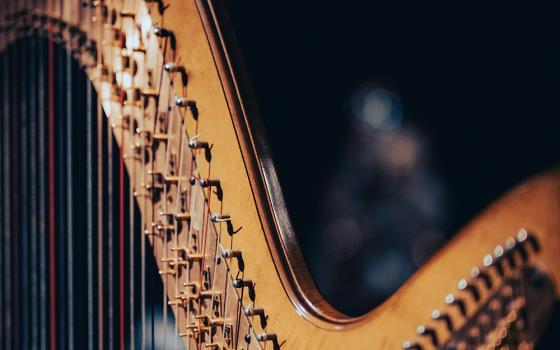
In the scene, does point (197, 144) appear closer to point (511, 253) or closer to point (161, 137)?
point (161, 137)

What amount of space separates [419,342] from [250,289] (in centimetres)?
24

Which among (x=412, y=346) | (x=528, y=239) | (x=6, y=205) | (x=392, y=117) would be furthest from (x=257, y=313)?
(x=392, y=117)

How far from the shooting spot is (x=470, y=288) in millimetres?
523

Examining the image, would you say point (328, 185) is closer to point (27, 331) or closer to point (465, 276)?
point (27, 331)

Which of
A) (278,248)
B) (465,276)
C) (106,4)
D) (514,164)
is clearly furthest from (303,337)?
(514,164)

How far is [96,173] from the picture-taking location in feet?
3.96

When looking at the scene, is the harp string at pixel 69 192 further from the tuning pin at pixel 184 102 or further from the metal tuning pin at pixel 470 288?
the metal tuning pin at pixel 470 288

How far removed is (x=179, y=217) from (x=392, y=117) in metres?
1.86

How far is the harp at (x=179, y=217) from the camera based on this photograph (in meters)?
0.52

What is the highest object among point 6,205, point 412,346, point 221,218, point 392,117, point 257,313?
point 392,117

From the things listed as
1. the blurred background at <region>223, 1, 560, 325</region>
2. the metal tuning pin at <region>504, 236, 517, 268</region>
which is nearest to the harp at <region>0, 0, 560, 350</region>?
the metal tuning pin at <region>504, 236, 517, 268</region>

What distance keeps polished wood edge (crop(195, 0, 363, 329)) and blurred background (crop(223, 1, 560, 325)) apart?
3.80 feet

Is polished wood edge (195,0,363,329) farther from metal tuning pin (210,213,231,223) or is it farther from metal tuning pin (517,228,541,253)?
metal tuning pin (517,228,541,253)

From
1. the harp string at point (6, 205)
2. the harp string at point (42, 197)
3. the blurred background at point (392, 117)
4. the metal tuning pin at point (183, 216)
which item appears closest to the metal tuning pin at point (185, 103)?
the metal tuning pin at point (183, 216)
